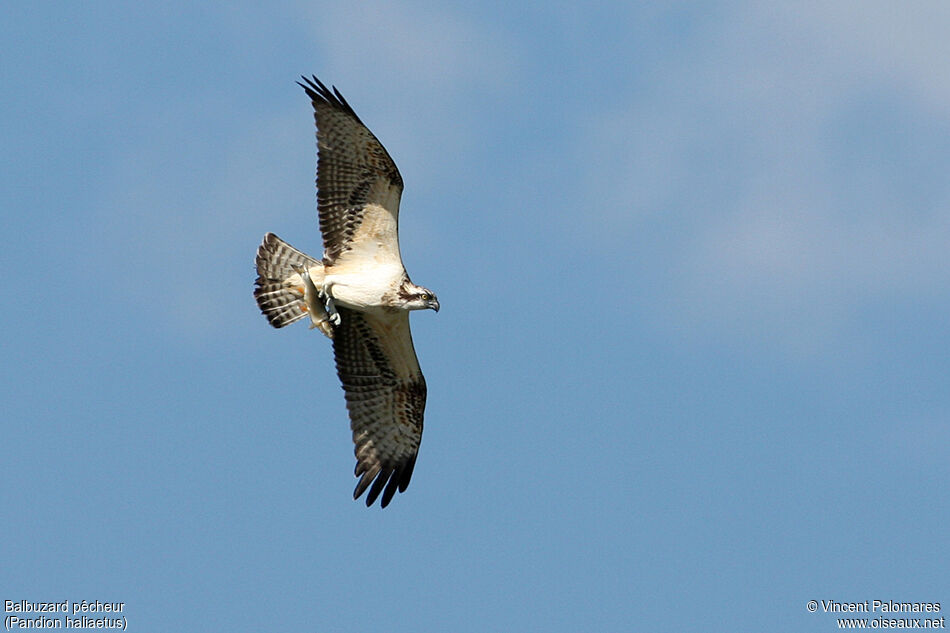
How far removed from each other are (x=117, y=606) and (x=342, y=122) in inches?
201

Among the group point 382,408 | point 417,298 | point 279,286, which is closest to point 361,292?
point 417,298

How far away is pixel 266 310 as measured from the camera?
51.7 ft

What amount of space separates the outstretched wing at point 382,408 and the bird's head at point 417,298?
117cm

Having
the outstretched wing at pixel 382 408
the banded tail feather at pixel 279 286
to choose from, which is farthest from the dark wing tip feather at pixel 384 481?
the banded tail feather at pixel 279 286

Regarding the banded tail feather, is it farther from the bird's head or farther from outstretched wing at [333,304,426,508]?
the bird's head

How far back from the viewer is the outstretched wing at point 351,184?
14.6m

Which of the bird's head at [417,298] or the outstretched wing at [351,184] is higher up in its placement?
the outstretched wing at [351,184]

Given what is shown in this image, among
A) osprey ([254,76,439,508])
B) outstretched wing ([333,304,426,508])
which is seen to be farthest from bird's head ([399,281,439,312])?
outstretched wing ([333,304,426,508])

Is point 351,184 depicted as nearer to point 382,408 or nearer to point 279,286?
point 279,286

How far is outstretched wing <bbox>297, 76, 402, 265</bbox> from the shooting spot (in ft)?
48.1

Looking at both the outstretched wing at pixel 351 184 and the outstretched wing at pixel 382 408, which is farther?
the outstretched wing at pixel 382 408

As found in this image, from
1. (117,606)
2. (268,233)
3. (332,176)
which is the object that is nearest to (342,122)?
(332,176)

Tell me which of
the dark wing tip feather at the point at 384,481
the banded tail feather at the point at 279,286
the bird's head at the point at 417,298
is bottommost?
the dark wing tip feather at the point at 384,481

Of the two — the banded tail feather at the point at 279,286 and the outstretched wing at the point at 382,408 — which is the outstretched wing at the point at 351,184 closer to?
the banded tail feather at the point at 279,286
